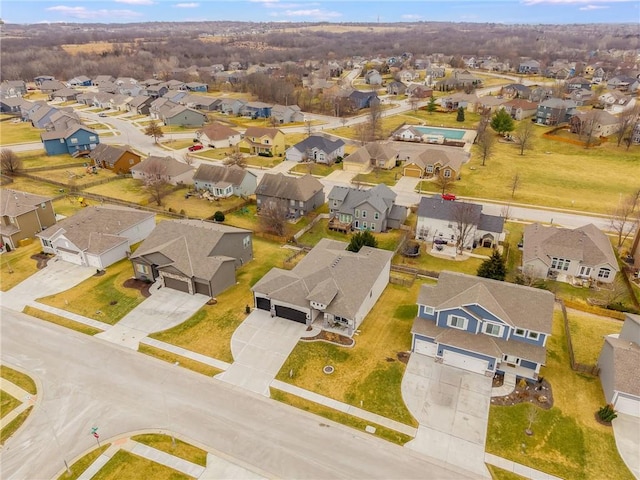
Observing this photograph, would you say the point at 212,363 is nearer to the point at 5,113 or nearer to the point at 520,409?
the point at 520,409

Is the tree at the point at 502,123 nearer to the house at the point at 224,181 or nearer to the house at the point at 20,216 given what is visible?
the house at the point at 224,181

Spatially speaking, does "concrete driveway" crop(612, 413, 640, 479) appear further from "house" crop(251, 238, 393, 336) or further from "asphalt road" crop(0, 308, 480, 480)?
"house" crop(251, 238, 393, 336)

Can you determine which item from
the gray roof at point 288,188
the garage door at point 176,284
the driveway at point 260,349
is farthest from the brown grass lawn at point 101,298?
the gray roof at point 288,188

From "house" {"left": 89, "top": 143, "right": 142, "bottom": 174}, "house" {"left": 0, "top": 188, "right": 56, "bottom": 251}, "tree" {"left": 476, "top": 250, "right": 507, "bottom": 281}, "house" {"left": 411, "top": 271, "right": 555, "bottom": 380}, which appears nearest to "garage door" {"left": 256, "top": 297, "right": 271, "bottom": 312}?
"house" {"left": 411, "top": 271, "right": 555, "bottom": 380}

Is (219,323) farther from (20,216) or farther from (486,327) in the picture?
(20,216)

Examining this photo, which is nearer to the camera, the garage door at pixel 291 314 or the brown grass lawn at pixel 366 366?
the brown grass lawn at pixel 366 366

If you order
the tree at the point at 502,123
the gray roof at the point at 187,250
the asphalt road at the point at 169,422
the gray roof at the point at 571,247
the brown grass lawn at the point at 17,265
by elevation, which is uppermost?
the tree at the point at 502,123

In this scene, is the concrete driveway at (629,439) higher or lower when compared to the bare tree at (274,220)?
lower
